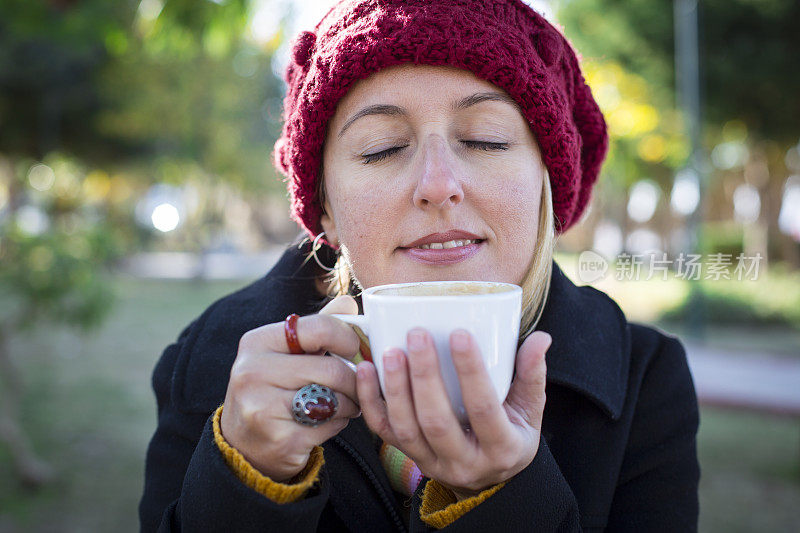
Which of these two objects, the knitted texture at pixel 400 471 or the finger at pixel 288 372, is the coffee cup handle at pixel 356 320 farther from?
the knitted texture at pixel 400 471

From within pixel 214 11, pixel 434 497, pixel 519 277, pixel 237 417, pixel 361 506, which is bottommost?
pixel 361 506

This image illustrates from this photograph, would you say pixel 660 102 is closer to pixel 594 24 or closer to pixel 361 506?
pixel 594 24

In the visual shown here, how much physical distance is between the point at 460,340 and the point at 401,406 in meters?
0.17

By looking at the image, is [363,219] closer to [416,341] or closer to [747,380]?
[416,341]

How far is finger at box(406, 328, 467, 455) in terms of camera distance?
1.00 m

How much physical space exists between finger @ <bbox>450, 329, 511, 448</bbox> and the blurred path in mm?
5591

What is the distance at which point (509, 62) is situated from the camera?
1497mm

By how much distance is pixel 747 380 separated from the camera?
6.68 meters

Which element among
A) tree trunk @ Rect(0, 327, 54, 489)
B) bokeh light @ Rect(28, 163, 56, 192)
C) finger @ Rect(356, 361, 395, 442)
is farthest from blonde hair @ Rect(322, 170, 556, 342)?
bokeh light @ Rect(28, 163, 56, 192)

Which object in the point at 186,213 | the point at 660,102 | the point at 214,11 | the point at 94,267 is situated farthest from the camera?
the point at 186,213

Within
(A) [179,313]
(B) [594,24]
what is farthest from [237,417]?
(B) [594,24]

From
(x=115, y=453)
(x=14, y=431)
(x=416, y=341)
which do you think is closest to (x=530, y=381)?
(x=416, y=341)

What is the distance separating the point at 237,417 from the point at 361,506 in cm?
60

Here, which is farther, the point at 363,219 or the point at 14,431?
the point at 14,431
